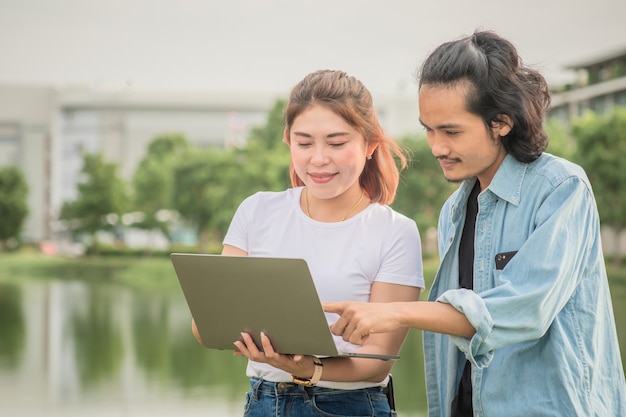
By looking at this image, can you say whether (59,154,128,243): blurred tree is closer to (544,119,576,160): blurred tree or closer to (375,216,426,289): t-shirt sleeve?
(544,119,576,160): blurred tree

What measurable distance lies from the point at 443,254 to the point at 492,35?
1.25ft

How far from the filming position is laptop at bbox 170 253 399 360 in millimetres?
1364

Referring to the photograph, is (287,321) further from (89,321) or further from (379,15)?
(379,15)

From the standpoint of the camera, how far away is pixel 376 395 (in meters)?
1.62

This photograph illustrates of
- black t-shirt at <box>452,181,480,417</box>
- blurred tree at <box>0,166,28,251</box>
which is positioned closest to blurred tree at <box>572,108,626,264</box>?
blurred tree at <box>0,166,28,251</box>

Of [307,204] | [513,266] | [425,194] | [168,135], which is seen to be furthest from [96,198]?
[513,266]

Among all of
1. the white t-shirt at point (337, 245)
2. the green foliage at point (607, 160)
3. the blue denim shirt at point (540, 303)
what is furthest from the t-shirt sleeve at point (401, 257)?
the green foliage at point (607, 160)

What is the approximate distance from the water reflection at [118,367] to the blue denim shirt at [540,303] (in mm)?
4592

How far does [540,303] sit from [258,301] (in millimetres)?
419

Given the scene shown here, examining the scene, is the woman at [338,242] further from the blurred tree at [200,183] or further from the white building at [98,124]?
the white building at [98,124]

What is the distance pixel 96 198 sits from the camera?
25.6 metres

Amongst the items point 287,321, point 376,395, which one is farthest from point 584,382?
point 287,321

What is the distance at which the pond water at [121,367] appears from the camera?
646cm

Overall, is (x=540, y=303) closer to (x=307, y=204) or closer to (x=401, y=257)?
(x=401, y=257)
